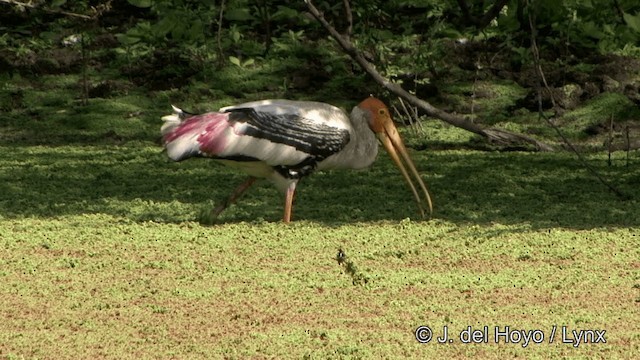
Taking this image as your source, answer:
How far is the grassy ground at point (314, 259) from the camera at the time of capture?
528cm

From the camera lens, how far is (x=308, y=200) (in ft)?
27.8

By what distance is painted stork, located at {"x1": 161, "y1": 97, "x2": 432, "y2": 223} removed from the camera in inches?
293

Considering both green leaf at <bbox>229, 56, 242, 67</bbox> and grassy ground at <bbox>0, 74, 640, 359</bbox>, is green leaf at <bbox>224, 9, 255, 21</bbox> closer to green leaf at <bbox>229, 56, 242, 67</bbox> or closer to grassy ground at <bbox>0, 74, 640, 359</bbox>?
green leaf at <bbox>229, 56, 242, 67</bbox>

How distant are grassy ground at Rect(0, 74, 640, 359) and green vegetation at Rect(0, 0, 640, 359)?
0.07 feet

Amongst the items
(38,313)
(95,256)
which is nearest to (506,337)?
(38,313)

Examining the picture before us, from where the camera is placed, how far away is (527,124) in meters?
11.1

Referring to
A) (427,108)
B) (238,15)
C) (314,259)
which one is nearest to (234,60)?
(238,15)

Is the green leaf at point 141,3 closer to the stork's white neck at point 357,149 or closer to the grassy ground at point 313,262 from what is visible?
the grassy ground at point 313,262

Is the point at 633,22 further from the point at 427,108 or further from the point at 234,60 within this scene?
the point at 234,60

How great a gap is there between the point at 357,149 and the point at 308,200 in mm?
765

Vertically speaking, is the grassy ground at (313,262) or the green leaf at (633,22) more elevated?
the green leaf at (633,22)

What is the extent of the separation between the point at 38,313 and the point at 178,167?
4.00 m

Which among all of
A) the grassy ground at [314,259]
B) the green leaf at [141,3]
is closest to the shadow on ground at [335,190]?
the grassy ground at [314,259]

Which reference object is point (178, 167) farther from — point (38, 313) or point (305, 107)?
point (38, 313)
